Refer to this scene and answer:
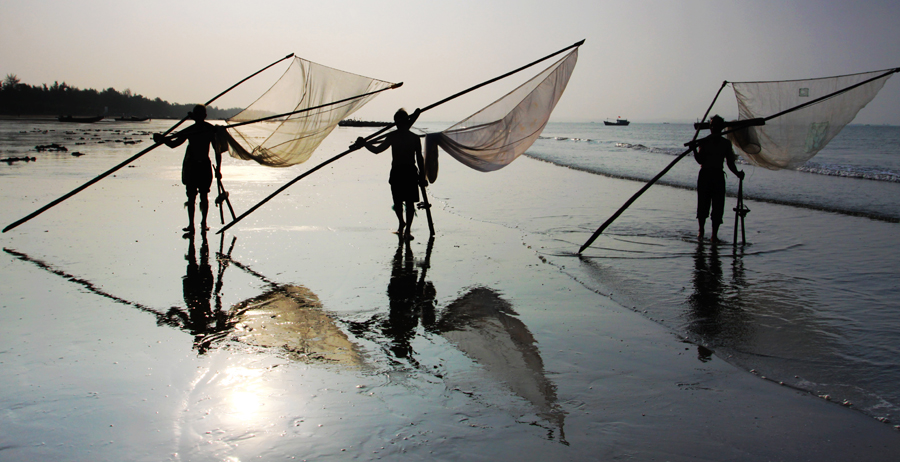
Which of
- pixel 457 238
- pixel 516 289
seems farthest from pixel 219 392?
pixel 457 238

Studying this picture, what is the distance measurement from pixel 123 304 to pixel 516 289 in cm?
375

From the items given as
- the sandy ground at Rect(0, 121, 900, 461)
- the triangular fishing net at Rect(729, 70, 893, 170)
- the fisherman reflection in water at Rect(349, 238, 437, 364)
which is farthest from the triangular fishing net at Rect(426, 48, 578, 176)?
the triangular fishing net at Rect(729, 70, 893, 170)

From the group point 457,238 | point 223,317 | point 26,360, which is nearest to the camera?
point 26,360

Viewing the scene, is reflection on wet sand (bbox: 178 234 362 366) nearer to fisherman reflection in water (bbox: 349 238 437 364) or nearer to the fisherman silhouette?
fisherman reflection in water (bbox: 349 238 437 364)

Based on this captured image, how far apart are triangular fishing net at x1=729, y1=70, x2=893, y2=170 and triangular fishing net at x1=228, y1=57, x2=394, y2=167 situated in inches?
204

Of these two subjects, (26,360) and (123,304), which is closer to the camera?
(26,360)

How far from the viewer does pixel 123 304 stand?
5012mm

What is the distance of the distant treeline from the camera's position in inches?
3428

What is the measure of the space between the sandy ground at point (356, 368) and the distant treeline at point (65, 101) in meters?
92.1

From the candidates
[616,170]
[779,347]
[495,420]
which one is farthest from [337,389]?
[616,170]

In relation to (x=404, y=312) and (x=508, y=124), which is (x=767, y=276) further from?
(x=404, y=312)

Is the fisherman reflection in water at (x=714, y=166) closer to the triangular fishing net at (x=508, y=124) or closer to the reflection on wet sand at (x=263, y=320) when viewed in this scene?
the triangular fishing net at (x=508, y=124)

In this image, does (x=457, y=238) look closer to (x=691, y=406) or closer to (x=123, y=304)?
(x=123, y=304)

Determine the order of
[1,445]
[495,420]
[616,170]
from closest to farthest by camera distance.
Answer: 1. [1,445]
2. [495,420]
3. [616,170]
